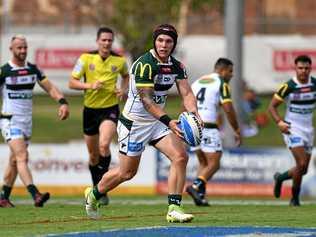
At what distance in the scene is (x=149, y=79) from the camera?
13.5 m

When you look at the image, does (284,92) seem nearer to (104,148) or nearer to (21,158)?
(104,148)

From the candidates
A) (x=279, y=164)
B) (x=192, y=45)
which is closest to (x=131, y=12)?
(x=192, y=45)

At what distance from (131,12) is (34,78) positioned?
1542 inches

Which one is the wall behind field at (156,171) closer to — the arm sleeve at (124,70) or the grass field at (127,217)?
the arm sleeve at (124,70)

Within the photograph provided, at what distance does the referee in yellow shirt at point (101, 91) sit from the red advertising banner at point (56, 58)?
123ft

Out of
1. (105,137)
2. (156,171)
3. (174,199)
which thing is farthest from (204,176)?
(156,171)

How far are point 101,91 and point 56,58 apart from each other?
38.1 meters

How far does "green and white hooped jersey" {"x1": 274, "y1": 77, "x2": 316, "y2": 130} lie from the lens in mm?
18141

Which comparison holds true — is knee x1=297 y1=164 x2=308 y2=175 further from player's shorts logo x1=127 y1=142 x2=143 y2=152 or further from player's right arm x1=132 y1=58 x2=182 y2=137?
player's right arm x1=132 y1=58 x2=182 y2=137

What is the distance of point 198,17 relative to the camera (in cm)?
6394

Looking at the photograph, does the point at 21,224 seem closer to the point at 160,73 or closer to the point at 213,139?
the point at 160,73

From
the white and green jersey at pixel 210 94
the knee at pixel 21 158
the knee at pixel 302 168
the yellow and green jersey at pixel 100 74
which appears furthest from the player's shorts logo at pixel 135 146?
the knee at pixel 302 168

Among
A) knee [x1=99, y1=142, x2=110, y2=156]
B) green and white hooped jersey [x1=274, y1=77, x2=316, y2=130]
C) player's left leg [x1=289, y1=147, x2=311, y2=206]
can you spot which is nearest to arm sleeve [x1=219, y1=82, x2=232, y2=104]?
green and white hooped jersey [x1=274, y1=77, x2=316, y2=130]

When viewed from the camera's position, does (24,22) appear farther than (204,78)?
Yes
